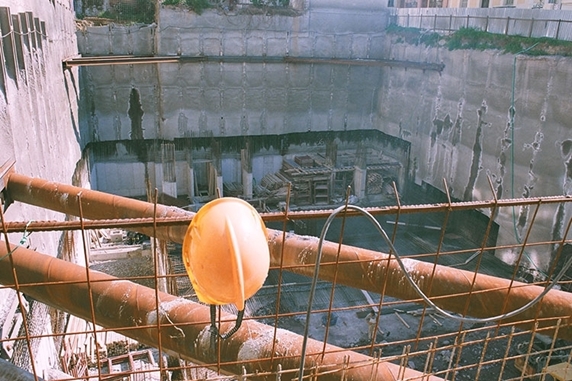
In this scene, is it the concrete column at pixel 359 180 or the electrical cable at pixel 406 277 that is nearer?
the electrical cable at pixel 406 277

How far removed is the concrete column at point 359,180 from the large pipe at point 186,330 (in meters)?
13.9

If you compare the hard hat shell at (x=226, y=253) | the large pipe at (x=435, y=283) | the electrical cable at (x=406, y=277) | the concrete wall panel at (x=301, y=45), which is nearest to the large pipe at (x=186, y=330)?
the electrical cable at (x=406, y=277)

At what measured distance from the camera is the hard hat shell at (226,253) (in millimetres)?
2391

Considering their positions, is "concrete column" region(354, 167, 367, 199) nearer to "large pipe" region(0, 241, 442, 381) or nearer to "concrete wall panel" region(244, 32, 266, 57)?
"concrete wall panel" region(244, 32, 266, 57)

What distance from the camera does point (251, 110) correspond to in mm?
17453

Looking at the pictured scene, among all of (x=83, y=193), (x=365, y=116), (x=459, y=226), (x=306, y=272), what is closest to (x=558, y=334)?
(x=306, y=272)

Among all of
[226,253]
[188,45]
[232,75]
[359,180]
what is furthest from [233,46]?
[226,253]

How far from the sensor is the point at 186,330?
3.48 m

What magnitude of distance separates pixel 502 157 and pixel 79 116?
42.7 feet

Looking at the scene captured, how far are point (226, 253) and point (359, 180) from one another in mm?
15438

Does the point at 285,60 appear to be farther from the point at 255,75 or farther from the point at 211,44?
the point at 211,44

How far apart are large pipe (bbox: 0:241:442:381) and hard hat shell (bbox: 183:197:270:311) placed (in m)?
0.92

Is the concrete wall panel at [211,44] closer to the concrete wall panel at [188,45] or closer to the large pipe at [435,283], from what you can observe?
the concrete wall panel at [188,45]

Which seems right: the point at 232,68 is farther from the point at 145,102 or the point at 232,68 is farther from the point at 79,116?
the point at 79,116
